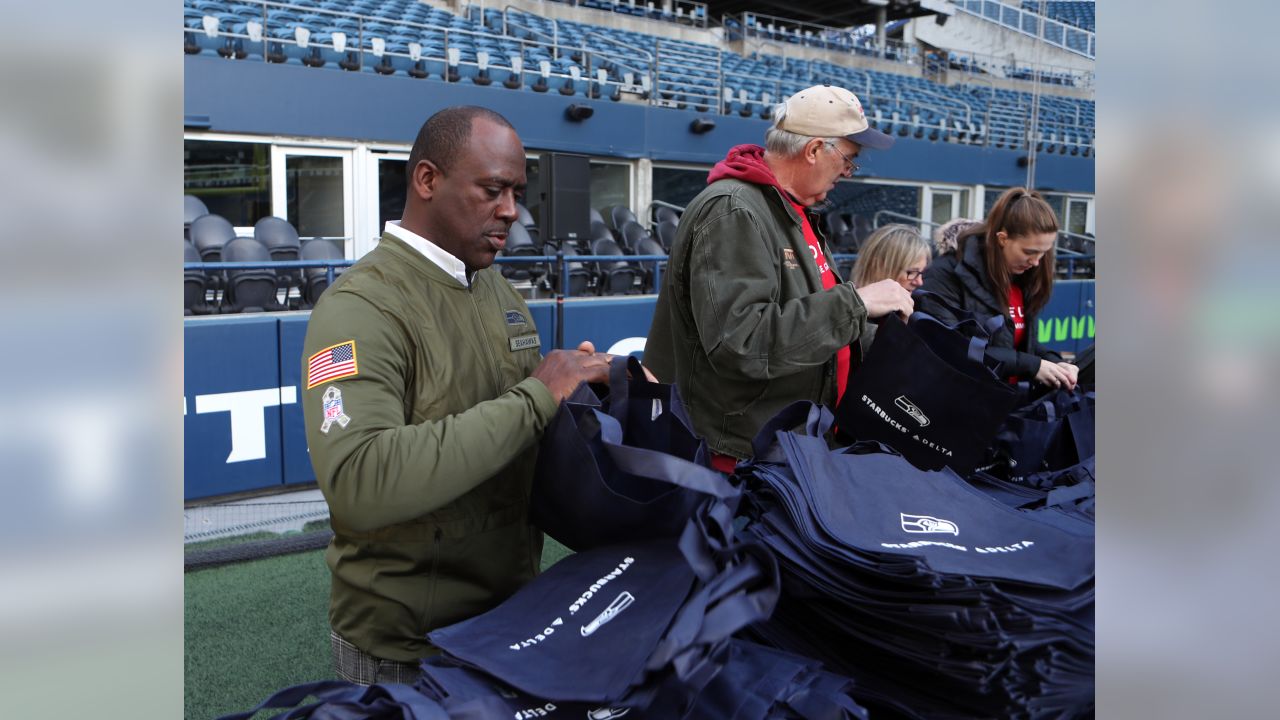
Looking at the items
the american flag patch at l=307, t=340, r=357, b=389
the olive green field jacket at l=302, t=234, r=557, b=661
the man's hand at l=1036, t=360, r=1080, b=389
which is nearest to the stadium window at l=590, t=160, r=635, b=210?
the man's hand at l=1036, t=360, r=1080, b=389

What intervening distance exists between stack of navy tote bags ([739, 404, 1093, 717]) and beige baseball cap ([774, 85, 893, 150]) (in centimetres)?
93

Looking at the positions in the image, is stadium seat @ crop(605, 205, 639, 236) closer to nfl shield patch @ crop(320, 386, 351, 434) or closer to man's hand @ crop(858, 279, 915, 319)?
man's hand @ crop(858, 279, 915, 319)

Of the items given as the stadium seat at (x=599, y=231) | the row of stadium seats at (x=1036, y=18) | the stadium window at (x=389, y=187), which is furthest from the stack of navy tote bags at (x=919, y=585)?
the row of stadium seats at (x=1036, y=18)

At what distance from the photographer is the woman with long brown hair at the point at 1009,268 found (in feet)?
8.84

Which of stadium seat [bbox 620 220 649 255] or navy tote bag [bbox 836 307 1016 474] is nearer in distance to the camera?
navy tote bag [bbox 836 307 1016 474]

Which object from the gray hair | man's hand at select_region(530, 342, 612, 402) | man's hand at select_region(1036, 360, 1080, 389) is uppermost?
the gray hair

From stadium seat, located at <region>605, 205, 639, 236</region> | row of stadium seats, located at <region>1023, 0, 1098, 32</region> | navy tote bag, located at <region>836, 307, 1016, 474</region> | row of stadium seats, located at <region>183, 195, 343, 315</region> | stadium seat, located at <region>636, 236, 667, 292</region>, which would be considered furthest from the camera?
row of stadium seats, located at <region>1023, 0, 1098, 32</region>

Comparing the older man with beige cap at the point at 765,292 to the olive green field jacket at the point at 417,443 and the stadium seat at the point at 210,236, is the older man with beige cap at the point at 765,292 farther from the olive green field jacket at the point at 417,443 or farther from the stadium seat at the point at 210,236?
the stadium seat at the point at 210,236

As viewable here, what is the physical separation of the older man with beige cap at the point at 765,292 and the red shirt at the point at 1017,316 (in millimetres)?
855

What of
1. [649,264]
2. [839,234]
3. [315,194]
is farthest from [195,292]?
[839,234]

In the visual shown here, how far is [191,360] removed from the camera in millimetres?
5453

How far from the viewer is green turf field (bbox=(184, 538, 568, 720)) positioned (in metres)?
2.96
